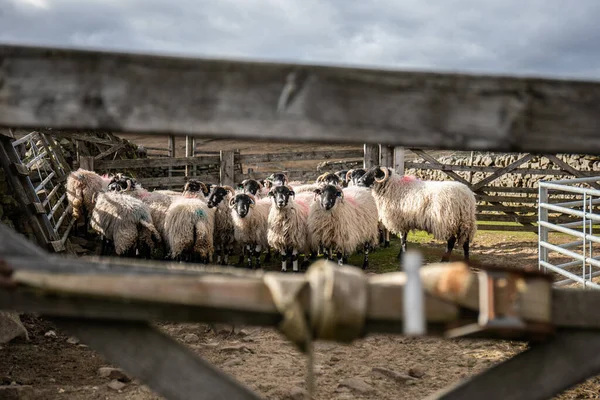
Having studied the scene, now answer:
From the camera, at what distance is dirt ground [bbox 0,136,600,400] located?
14.9ft

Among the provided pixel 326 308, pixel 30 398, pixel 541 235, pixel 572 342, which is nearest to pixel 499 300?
pixel 572 342

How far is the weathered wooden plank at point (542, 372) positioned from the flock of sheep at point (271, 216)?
8001 mm

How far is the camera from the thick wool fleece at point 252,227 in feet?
33.6

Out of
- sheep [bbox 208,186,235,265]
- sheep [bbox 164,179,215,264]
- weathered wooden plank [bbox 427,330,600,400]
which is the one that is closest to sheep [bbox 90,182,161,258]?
sheep [bbox 164,179,215,264]

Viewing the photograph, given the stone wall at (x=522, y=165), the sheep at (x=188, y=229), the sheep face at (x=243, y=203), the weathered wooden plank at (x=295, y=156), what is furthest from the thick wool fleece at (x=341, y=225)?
the stone wall at (x=522, y=165)

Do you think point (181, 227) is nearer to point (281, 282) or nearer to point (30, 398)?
point (30, 398)

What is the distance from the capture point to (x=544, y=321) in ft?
4.75

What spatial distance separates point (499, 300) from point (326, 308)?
1.58ft

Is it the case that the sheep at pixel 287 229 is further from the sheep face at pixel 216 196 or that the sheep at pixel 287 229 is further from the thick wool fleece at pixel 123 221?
the thick wool fleece at pixel 123 221

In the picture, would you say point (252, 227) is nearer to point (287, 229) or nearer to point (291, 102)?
point (287, 229)

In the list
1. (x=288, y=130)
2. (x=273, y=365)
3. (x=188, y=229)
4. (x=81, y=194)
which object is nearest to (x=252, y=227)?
(x=188, y=229)

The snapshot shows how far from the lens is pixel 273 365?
5.25 metres

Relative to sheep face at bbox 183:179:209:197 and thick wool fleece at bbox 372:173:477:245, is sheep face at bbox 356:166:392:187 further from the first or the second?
sheep face at bbox 183:179:209:197

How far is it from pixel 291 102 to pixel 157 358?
0.82 m
